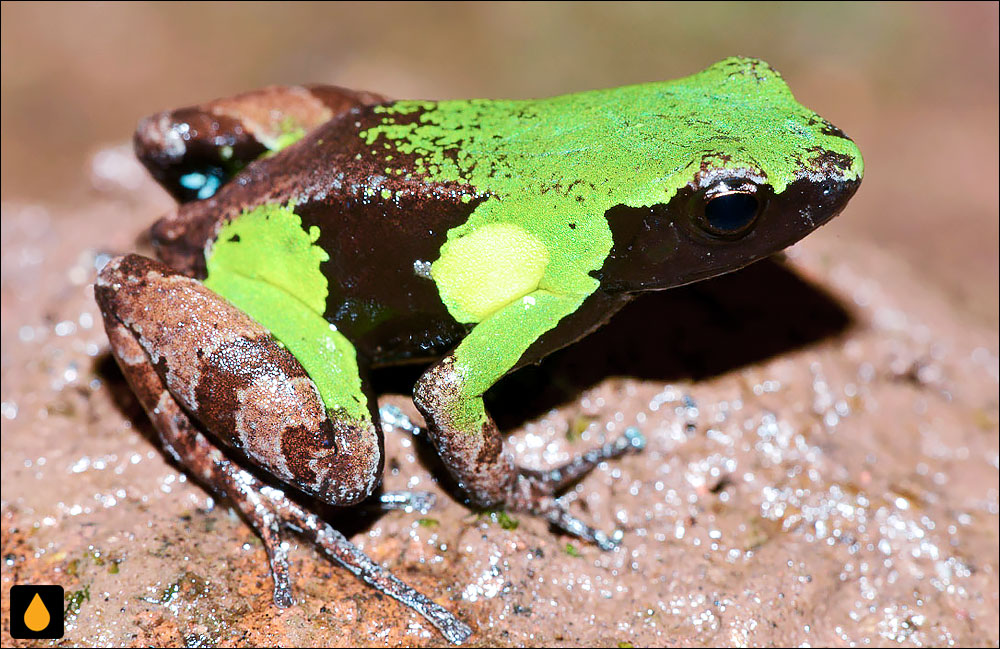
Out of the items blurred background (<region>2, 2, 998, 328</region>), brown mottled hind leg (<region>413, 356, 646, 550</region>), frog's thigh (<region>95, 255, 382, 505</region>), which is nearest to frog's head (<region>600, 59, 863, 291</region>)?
brown mottled hind leg (<region>413, 356, 646, 550</region>)

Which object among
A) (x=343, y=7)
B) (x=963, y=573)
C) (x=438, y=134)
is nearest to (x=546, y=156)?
(x=438, y=134)

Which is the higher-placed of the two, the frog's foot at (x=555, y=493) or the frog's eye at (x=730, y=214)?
the frog's eye at (x=730, y=214)

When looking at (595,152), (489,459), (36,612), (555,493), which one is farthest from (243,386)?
(595,152)

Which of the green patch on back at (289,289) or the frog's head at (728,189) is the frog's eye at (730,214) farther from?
the green patch on back at (289,289)

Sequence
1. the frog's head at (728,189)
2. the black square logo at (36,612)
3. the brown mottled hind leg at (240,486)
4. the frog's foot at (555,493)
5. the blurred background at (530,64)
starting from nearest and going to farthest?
the frog's head at (728,189)
the black square logo at (36,612)
the brown mottled hind leg at (240,486)
the frog's foot at (555,493)
the blurred background at (530,64)

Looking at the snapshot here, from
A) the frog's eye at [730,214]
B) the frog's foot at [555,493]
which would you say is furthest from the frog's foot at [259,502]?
the frog's eye at [730,214]

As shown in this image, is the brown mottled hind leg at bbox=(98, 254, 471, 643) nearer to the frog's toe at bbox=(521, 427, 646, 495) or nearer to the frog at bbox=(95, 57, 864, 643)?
the frog at bbox=(95, 57, 864, 643)

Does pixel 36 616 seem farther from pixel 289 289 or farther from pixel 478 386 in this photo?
pixel 478 386
